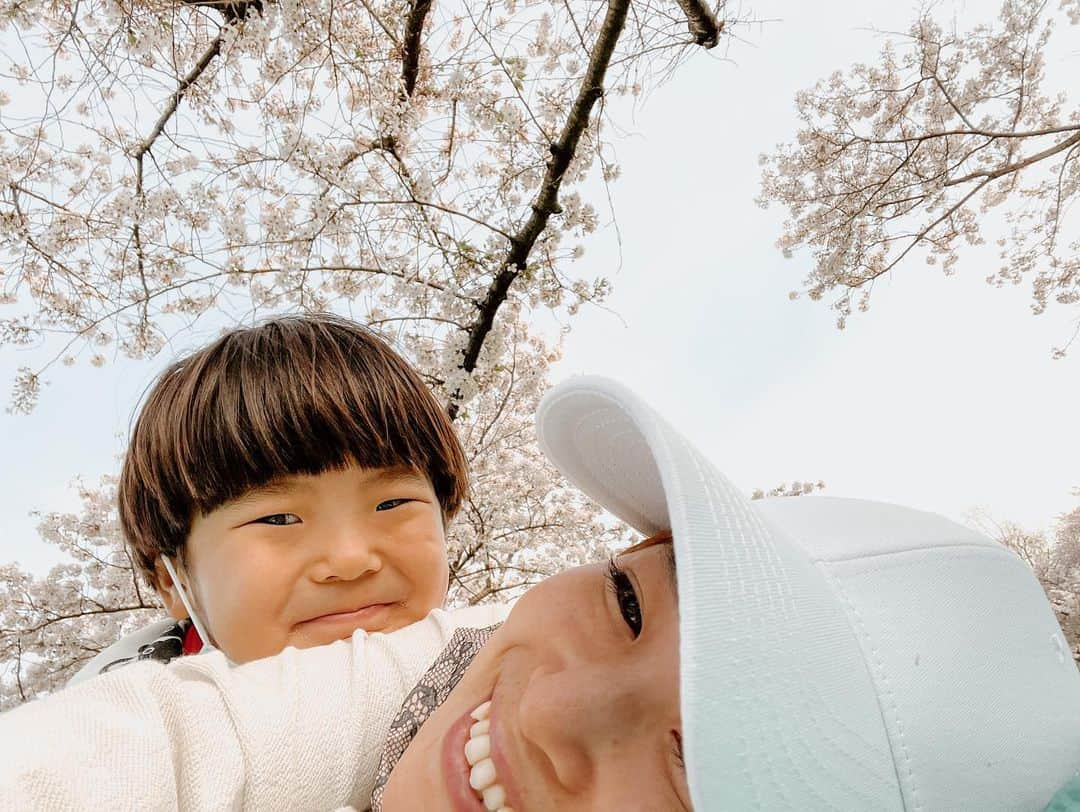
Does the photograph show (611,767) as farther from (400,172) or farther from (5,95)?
(5,95)

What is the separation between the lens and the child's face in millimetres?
1300

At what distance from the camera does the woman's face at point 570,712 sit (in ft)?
2.29

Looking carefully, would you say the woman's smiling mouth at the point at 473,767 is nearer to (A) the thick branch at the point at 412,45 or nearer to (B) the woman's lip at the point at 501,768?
(B) the woman's lip at the point at 501,768

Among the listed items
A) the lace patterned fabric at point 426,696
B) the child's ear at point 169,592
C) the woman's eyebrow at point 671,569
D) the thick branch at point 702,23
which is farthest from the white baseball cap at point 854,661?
the thick branch at point 702,23

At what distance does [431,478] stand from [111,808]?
105 cm

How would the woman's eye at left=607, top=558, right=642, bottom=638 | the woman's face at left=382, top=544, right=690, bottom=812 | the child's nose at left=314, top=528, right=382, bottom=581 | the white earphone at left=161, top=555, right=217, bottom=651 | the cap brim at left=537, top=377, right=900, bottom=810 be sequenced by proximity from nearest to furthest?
1. the cap brim at left=537, top=377, right=900, bottom=810
2. the woman's face at left=382, top=544, right=690, bottom=812
3. the woman's eye at left=607, top=558, right=642, bottom=638
4. the child's nose at left=314, top=528, right=382, bottom=581
5. the white earphone at left=161, top=555, right=217, bottom=651

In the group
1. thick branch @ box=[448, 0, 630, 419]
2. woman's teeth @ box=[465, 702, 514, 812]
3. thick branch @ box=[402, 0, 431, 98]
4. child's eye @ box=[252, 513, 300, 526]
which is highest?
thick branch @ box=[402, 0, 431, 98]

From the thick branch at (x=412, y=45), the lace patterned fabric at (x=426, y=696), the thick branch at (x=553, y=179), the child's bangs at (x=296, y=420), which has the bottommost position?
the lace patterned fabric at (x=426, y=696)

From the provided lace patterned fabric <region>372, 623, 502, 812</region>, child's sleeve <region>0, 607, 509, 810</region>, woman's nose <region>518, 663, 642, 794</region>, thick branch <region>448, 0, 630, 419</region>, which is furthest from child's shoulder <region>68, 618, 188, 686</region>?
thick branch <region>448, 0, 630, 419</region>

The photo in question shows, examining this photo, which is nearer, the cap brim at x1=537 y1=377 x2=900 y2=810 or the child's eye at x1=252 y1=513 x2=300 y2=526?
the cap brim at x1=537 y1=377 x2=900 y2=810

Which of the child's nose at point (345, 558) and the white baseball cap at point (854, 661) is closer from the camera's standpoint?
the white baseball cap at point (854, 661)

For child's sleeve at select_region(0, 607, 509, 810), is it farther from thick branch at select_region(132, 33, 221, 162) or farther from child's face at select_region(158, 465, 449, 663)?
thick branch at select_region(132, 33, 221, 162)

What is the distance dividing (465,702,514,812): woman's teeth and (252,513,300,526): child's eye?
2.44ft

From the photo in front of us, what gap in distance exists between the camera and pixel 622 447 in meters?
0.94
